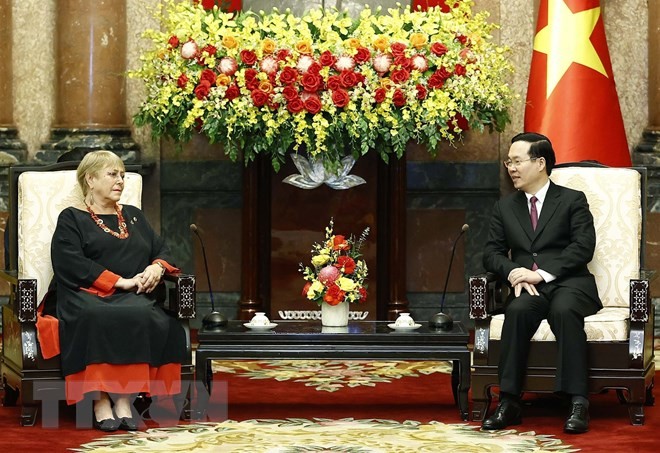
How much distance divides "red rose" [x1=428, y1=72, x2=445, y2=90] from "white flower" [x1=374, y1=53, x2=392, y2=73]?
0.77 feet

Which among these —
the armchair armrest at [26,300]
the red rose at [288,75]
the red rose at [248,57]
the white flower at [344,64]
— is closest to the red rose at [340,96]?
the white flower at [344,64]

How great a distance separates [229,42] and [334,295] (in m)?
1.81

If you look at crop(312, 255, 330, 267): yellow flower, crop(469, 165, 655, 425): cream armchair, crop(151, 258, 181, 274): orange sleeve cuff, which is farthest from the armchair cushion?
crop(469, 165, 655, 425): cream armchair

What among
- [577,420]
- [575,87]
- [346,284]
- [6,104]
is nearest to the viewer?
[577,420]

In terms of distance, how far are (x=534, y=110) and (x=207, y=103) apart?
211 cm

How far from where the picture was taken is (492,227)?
21.8ft

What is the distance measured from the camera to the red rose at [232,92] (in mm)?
7637

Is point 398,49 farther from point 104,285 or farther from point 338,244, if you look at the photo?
point 104,285

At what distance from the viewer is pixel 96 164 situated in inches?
251

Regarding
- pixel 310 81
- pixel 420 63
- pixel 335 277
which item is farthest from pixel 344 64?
pixel 335 277

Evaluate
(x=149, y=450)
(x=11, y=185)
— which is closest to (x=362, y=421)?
(x=149, y=450)

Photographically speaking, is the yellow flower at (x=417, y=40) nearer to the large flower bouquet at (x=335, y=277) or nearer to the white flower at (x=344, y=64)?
the white flower at (x=344, y=64)

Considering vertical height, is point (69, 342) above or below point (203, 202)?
below

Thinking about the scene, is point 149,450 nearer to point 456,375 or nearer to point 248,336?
point 248,336
